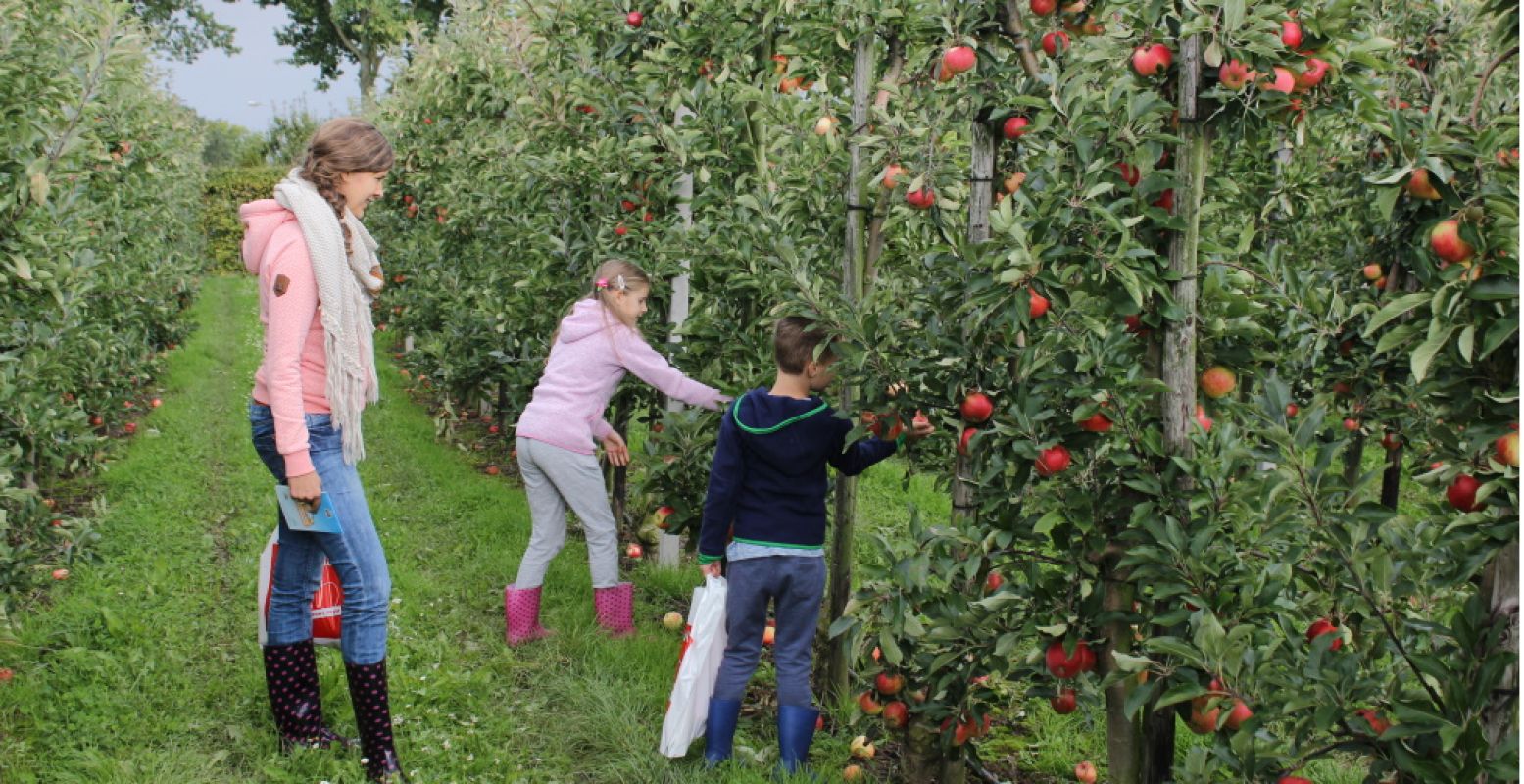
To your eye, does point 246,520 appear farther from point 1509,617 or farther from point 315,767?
point 1509,617

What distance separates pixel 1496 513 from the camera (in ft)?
5.90

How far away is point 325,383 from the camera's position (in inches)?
120

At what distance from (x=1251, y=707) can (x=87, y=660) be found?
3603 millimetres

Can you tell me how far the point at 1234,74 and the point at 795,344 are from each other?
1449 millimetres

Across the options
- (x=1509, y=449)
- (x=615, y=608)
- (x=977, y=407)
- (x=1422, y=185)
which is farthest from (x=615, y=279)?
(x=1509, y=449)

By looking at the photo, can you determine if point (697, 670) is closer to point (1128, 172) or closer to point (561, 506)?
point (561, 506)

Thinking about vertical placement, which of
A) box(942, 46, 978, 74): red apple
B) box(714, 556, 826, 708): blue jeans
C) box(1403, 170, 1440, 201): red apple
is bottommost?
box(714, 556, 826, 708): blue jeans

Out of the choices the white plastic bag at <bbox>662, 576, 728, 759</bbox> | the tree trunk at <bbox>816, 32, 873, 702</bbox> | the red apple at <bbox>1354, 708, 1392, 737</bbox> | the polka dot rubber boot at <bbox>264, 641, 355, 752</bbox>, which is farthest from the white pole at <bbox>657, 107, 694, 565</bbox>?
the red apple at <bbox>1354, 708, 1392, 737</bbox>

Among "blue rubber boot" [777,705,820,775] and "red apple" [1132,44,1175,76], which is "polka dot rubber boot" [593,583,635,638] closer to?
"blue rubber boot" [777,705,820,775]

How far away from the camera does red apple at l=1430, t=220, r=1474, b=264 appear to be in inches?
70.9

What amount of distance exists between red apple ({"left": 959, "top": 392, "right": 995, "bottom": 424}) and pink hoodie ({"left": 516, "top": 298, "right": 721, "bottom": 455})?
1.66 m

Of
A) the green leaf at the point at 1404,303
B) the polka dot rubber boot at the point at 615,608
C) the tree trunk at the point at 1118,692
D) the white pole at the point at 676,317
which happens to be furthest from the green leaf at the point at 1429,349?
the white pole at the point at 676,317

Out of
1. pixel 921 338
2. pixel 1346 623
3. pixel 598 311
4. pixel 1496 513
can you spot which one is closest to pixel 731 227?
pixel 598 311

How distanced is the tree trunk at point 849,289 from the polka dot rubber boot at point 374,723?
1269 mm
